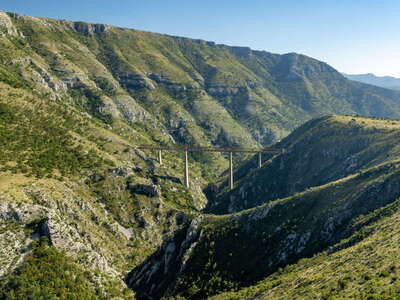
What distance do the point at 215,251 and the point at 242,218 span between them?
1477cm

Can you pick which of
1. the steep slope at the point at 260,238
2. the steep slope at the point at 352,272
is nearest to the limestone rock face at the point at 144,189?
the steep slope at the point at 260,238

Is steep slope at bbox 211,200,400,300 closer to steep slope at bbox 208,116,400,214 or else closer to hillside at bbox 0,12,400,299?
hillside at bbox 0,12,400,299

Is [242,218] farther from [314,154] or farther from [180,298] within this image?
[314,154]

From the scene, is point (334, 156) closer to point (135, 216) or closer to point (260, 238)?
point (260, 238)

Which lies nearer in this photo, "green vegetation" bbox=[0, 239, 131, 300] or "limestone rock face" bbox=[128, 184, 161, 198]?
"green vegetation" bbox=[0, 239, 131, 300]

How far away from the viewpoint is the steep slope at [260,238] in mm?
87312

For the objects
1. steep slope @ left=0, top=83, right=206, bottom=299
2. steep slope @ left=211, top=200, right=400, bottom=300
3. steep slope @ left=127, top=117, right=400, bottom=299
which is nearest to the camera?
steep slope @ left=211, top=200, right=400, bottom=300

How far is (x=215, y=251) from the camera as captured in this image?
100000mm

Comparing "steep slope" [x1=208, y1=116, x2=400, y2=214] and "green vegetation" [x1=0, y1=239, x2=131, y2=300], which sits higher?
"steep slope" [x1=208, y1=116, x2=400, y2=214]

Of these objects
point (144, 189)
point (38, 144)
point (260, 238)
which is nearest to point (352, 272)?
Answer: point (260, 238)

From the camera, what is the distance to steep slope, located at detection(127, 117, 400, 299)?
87.3m

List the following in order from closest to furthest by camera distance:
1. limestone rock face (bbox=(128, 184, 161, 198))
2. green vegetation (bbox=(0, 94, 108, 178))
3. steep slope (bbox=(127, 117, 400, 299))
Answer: steep slope (bbox=(127, 117, 400, 299)) → green vegetation (bbox=(0, 94, 108, 178)) → limestone rock face (bbox=(128, 184, 161, 198))

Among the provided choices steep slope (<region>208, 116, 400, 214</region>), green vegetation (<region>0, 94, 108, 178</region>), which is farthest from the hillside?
steep slope (<region>208, 116, 400, 214</region>)

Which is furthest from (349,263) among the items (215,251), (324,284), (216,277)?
(215,251)
